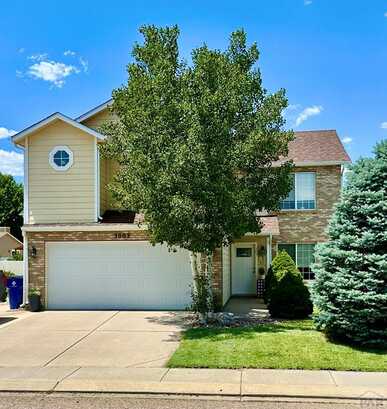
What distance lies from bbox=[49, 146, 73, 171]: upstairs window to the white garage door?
290cm

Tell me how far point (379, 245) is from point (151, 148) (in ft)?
19.8

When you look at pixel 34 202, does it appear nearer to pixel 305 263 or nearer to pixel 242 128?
pixel 242 128

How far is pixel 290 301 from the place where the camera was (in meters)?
14.2

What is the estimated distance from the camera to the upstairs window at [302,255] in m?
22.2

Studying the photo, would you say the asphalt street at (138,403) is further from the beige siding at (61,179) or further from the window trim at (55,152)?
the window trim at (55,152)

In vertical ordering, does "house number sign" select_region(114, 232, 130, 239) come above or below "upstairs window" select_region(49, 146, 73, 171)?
below

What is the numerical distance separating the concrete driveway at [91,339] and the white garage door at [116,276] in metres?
0.73

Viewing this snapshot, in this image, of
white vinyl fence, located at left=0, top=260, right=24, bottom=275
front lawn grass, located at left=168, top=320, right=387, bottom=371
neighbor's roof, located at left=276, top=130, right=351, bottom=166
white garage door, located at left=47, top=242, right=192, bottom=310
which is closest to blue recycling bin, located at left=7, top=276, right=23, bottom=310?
white garage door, located at left=47, top=242, right=192, bottom=310

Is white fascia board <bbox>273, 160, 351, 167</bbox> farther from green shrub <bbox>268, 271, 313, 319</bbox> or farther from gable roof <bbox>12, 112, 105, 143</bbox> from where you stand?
gable roof <bbox>12, 112, 105, 143</bbox>

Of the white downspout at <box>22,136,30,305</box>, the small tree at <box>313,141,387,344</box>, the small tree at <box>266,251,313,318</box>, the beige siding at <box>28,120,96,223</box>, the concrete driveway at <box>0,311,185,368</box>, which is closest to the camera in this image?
the concrete driveway at <box>0,311,185,368</box>

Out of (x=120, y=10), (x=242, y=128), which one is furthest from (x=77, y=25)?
(x=242, y=128)

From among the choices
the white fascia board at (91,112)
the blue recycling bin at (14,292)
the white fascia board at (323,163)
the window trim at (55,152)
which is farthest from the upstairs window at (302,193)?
the blue recycling bin at (14,292)

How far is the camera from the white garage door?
54.2ft

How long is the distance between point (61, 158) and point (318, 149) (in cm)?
1181
